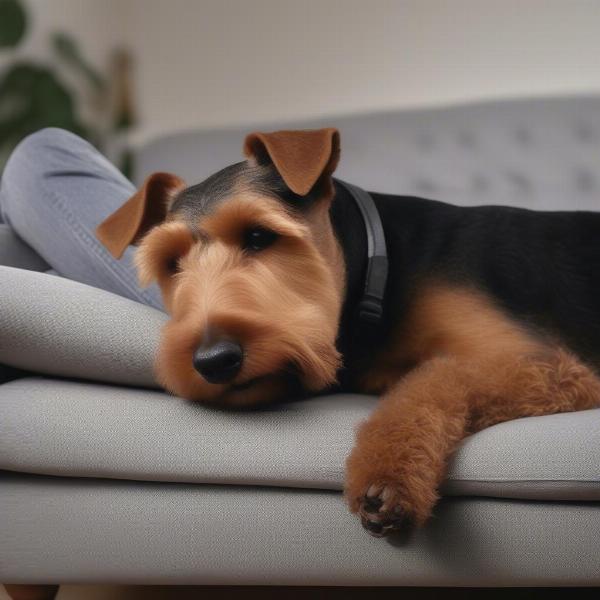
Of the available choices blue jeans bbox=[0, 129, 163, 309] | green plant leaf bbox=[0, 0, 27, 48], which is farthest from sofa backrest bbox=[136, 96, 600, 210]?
green plant leaf bbox=[0, 0, 27, 48]

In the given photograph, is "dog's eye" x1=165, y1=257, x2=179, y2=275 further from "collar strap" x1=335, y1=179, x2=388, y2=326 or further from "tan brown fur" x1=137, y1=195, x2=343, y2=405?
"collar strap" x1=335, y1=179, x2=388, y2=326

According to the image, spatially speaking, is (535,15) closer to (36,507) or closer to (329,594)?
(329,594)

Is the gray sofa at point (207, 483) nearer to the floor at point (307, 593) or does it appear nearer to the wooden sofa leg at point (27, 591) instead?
the wooden sofa leg at point (27, 591)

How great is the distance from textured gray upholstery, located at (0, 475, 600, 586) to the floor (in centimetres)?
33

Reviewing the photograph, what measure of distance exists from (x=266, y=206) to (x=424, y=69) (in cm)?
223

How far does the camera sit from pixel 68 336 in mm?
1256

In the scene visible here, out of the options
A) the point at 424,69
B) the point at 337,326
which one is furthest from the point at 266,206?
the point at 424,69

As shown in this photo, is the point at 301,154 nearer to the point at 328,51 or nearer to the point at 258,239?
the point at 258,239

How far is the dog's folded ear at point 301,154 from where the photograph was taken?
1.22 metres

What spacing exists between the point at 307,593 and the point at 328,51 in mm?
2717

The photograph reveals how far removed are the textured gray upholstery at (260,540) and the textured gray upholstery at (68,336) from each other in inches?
7.9

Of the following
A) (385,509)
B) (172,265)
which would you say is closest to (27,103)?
(172,265)

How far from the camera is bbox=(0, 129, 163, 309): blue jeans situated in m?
1.57

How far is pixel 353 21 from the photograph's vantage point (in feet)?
11.1
